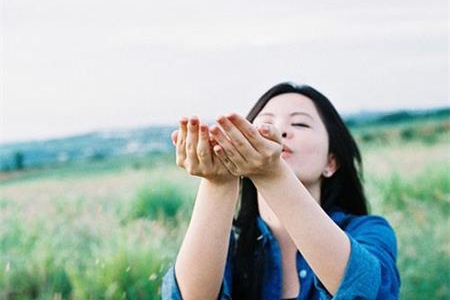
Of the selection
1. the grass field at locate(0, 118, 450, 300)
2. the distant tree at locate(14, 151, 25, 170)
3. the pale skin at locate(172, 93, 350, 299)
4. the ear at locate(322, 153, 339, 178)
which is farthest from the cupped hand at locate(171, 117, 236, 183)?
the distant tree at locate(14, 151, 25, 170)

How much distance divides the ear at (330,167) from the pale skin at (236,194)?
0.07m

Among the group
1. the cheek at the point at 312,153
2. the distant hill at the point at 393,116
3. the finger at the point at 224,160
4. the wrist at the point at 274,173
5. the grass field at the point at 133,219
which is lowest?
the grass field at the point at 133,219

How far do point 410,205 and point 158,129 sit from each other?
0.58 meters

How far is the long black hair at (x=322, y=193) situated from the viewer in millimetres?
1115

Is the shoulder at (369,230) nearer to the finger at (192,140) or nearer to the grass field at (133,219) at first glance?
the finger at (192,140)

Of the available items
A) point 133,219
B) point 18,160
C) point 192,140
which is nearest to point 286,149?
point 192,140

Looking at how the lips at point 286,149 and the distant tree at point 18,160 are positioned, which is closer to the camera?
the lips at point 286,149

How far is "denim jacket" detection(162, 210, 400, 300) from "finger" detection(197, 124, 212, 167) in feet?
0.71

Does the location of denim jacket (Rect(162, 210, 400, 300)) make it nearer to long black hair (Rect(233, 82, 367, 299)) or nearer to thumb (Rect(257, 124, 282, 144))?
long black hair (Rect(233, 82, 367, 299))

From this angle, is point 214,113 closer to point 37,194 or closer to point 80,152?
point 80,152

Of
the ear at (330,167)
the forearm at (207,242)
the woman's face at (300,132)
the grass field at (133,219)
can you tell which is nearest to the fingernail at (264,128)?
the forearm at (207,242)

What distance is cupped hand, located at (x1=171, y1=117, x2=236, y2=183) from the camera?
820 millimetres

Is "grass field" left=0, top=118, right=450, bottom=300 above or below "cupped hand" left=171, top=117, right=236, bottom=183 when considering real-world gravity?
below

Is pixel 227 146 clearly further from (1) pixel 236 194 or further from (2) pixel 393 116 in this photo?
(2) pixel 393 116
